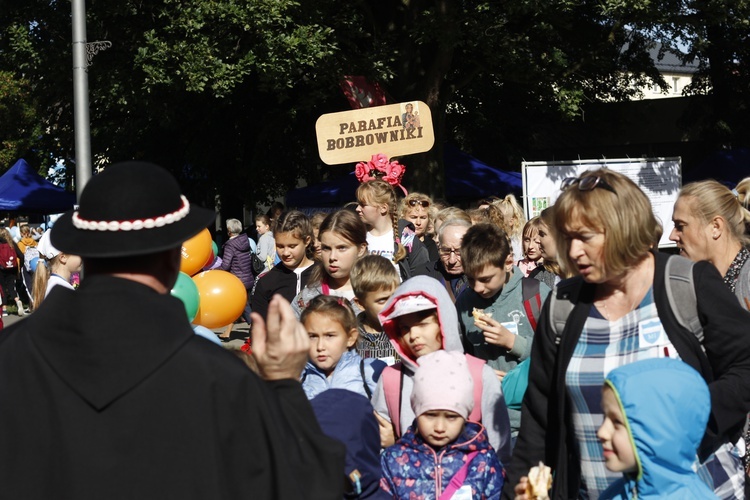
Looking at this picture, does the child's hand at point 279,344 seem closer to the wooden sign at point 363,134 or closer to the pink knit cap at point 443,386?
the pink knit cap at point 443,386

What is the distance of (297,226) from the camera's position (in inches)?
263

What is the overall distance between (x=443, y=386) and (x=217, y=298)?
395 cm

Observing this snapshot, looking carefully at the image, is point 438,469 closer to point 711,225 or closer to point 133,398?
point 711,225

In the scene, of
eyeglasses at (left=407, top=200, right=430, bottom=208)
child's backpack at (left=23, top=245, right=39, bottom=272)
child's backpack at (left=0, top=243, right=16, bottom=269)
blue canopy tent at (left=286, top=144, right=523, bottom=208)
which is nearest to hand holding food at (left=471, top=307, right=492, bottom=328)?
eyeglasses at (left=407, top=200, right=430, bottom=208)

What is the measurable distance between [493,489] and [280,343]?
174cm

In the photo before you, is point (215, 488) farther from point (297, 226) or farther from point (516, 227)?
point (516, 227)

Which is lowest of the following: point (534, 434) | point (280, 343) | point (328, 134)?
point (534, 434)

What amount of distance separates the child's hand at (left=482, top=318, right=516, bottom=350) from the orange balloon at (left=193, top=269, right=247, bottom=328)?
3.17 m

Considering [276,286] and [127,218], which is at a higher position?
[127,218]

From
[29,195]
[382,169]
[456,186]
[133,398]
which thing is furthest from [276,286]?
[29,195]

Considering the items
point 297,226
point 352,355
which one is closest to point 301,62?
point 297,226

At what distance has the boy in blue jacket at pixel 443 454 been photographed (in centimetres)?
366

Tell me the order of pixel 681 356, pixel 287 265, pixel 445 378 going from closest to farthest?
pixel 681 356 → pixel 445 378 → pixel 287 265

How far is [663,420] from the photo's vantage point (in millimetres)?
2734
